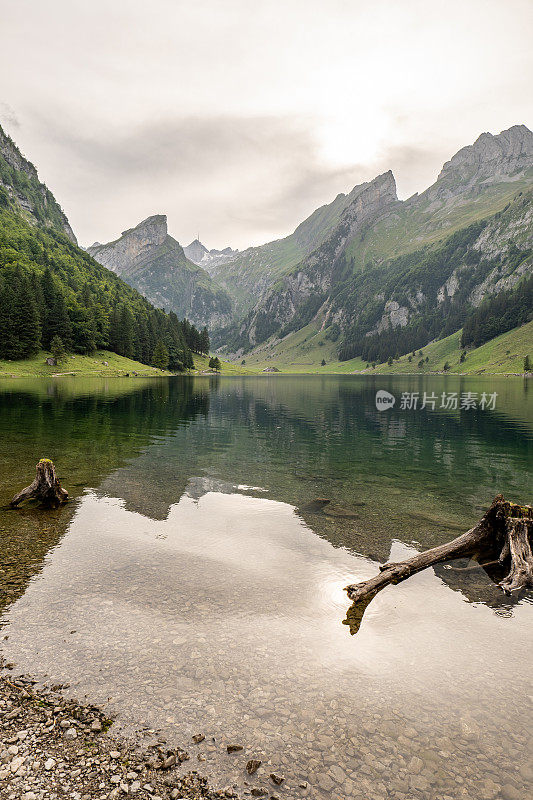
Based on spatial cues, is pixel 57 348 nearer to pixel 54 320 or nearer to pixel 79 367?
pixel 79 367

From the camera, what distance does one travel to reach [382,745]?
7430 millimetres

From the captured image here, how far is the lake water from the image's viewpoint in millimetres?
7277

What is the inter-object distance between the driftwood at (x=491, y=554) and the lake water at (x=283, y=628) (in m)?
0.45

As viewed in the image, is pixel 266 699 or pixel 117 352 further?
pixel 117 352

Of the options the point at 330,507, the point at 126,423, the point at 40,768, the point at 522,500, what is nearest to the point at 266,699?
the point at 40,768

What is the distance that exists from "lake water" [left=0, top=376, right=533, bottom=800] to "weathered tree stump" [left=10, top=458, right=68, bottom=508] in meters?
1.12

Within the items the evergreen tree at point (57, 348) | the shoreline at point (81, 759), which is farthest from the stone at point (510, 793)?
the evergreen tree at point (57, 348)

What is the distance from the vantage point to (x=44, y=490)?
21344 mm

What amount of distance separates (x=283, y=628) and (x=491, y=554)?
10.2 metres

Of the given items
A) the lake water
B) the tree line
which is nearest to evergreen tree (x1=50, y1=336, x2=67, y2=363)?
the tree line

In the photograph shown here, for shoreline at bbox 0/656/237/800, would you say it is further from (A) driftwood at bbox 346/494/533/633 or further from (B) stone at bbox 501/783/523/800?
(A) driftwood at bbox 346/494/533/633

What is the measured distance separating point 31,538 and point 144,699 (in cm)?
1170

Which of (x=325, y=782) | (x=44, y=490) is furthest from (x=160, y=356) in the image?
(x=325, y=782)

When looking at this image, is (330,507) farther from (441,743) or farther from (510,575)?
(441,743)
